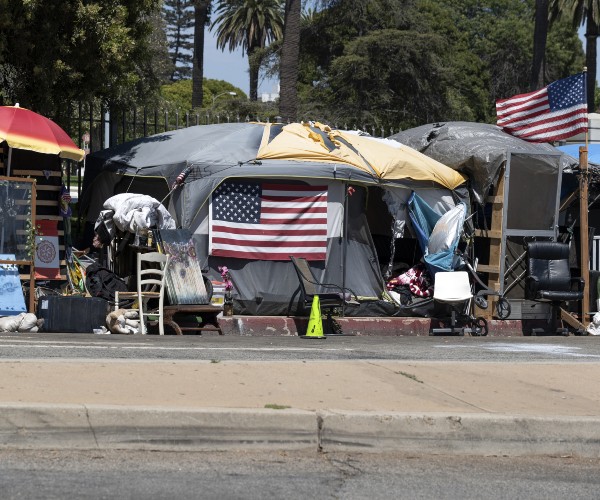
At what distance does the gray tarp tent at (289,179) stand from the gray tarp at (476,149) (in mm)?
419

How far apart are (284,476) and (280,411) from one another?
0.83 meters

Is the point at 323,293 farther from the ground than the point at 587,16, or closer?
closer

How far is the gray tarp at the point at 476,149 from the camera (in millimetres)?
18016

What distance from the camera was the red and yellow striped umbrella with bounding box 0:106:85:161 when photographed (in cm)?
1514

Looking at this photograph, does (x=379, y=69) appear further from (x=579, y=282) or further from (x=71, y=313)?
(x=71, y=313)

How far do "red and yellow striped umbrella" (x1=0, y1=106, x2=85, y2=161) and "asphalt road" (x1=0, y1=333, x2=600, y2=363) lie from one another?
292 cm

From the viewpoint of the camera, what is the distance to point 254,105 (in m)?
42.4

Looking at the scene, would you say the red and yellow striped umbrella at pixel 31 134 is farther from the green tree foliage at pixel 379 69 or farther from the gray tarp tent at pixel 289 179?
the green tree foliage at pixel 379 69

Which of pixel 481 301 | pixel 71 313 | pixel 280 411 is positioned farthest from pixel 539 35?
pixel 280 411

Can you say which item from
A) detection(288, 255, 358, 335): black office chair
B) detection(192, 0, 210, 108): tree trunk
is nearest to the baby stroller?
detection(288, 255, 358, 335): black office chair

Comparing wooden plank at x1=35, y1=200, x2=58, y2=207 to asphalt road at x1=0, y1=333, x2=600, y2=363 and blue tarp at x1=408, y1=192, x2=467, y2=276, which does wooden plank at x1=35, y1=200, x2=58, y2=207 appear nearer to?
asphalt road at x1=0, y1=333, x2=600, y2=363

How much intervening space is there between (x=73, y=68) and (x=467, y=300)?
23.7 ft

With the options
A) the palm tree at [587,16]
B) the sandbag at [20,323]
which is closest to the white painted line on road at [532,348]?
the sandbag at [20,323]

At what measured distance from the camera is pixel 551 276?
17391mm
